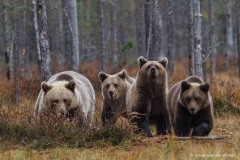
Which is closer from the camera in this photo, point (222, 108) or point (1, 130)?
point (1, 130)

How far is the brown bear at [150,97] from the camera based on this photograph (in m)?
8.52

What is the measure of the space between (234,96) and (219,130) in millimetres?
3047

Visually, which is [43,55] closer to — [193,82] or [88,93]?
[88,93]

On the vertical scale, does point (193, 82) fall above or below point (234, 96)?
above

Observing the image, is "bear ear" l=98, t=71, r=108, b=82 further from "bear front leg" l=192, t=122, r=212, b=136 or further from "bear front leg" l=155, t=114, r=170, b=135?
"bear front leg" l=192, t=122, r=212, b=136

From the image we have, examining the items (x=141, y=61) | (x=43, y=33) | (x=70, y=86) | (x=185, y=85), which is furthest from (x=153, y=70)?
(x=43, y=33)

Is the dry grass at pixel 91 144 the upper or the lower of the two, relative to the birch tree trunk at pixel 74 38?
lower

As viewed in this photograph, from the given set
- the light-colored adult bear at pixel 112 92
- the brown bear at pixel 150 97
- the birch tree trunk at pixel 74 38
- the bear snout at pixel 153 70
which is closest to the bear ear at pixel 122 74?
the light-colored adult bear at pixel 112 92

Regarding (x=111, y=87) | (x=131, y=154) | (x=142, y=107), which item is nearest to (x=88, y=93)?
(x=111, y=87)

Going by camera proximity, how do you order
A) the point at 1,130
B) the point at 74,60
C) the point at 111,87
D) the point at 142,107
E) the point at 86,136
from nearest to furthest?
the point at 86,136 → the point at 1,130 → the point at 142,107 → the point at 111,87 → the point at 74,60

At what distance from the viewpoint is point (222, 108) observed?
11.2 m

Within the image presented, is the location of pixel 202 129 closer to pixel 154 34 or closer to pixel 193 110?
pixel 193 110

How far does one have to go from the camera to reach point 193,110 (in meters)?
7.60

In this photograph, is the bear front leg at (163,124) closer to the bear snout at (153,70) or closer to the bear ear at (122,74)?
the bear snout at (153,70)
